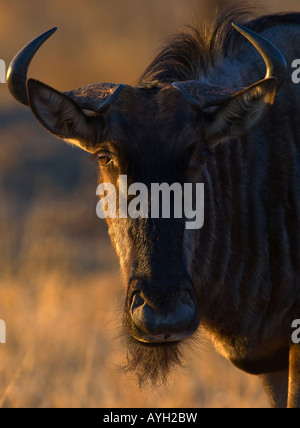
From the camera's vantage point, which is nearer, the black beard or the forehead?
the forehead

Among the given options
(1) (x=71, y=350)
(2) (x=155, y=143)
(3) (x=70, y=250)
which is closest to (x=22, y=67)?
(2) (x=155, y=143)

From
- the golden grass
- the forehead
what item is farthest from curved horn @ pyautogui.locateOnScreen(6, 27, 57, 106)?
the golden grass

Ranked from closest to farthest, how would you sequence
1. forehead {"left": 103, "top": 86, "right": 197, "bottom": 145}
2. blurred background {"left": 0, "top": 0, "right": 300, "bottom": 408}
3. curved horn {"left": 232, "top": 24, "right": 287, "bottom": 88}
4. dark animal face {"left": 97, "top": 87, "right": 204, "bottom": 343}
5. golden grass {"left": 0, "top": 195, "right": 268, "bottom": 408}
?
dark animal face {"left": 97, "top": 87, "right": 204, "bottom": 343}
forehead {"left": 103, "top": 86, "right": 197, "bottom": 145}
curved horn {"left": 232, "top": 24, "right": 287, "bottom": 88}
golden grass {"left": 0, "top": 195, "right": 268, "bottom": 408}
blurred background {"left": 0, "top": 0, "right": 300, "bottom": 408}

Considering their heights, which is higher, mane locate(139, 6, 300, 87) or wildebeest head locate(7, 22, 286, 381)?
mane locate(139, 6, 300, 87)

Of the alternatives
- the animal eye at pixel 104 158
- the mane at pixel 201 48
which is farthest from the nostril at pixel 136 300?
the mane at pixel 201 48

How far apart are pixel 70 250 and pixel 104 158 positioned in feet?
26.8

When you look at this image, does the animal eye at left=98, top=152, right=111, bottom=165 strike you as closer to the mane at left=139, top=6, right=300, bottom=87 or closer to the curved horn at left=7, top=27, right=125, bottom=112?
the curved horn at left=7, top=27, right=125, bottom=112

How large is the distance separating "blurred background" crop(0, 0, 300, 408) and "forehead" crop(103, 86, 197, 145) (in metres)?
0.69

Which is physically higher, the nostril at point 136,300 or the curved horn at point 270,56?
the curved horn at point 270,56

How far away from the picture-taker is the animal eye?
407 cm

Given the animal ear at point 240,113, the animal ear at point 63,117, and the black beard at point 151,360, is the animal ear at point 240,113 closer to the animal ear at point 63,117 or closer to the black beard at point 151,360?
the animal ear at point 63,117

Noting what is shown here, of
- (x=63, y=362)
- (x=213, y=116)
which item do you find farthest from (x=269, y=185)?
(x=63, y=362)

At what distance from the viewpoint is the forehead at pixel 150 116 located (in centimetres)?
392

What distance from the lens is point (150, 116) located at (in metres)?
3.98
